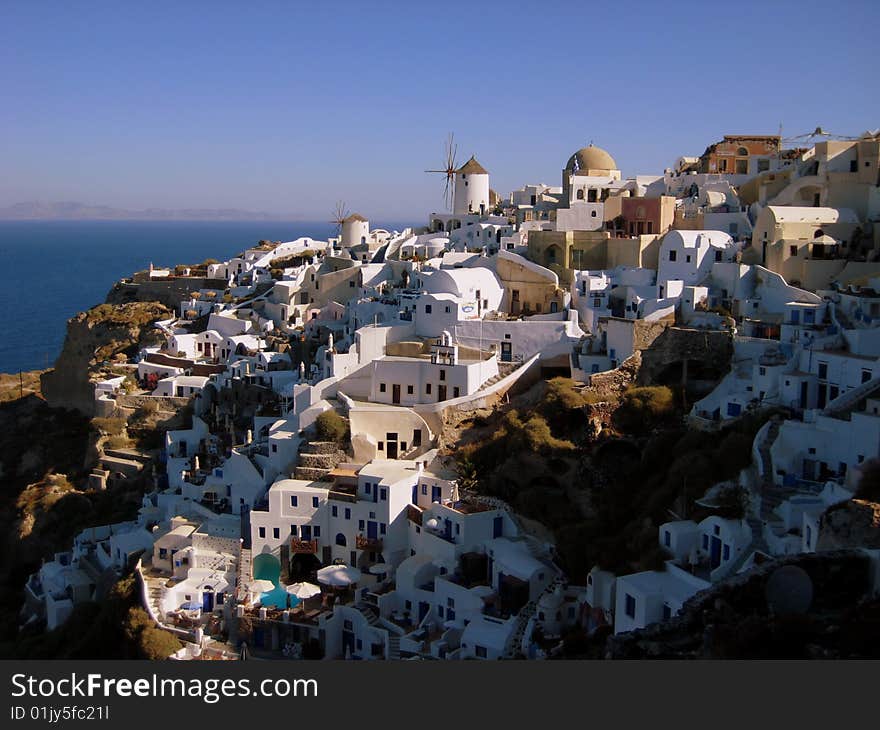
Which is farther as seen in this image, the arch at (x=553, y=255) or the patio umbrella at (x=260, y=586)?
the arch at (x=553, y=255)

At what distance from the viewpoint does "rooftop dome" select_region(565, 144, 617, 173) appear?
4284 centimetres

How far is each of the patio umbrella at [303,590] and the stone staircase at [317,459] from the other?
10.4ft

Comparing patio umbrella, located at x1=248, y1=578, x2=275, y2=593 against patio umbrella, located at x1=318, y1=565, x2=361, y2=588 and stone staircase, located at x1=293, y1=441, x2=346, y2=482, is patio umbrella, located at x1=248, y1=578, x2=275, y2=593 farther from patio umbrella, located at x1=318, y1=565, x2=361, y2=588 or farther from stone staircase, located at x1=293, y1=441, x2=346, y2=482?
stone staircase, located at x1=293, y1=441, x2=346, y2=482

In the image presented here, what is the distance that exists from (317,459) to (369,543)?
311 centimetres

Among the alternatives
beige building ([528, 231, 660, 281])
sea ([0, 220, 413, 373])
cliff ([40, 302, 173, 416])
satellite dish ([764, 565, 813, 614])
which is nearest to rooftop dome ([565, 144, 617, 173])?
beige building ([528, 231, 660, 281])

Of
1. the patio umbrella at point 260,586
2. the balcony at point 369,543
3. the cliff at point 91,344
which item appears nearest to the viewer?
the patio umbrella at point 260,586


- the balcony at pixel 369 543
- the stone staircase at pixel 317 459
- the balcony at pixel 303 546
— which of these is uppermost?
the stone staircase at pixel 317 459

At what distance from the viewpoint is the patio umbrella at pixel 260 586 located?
2456 cm

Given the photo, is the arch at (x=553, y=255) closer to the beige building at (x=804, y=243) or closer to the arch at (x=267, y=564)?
the beige building at (x=804, y=243)

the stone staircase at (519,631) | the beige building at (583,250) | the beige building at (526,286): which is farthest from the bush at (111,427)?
the stone staircase at (519,631)

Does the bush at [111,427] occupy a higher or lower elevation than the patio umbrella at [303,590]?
higher

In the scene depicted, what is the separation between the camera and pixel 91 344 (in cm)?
4466

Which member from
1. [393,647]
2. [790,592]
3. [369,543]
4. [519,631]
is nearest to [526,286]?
[369,543]

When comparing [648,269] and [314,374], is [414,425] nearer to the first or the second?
[314,374]
